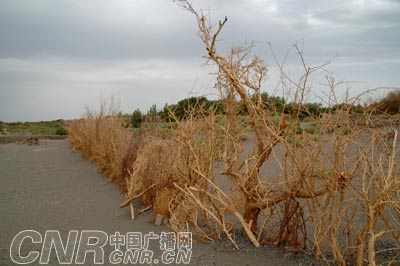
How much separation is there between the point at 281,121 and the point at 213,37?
4.66 ft

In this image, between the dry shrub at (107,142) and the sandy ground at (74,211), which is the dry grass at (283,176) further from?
the dry shrub at (107,142)

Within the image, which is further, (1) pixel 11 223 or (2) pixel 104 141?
(2) pixel 104 141

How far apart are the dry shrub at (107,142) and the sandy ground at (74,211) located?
12.9 inches

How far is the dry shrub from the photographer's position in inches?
446

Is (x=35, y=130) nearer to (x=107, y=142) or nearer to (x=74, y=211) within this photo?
(x=107, y=142)

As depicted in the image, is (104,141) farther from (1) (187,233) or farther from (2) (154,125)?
(1) (187,233)

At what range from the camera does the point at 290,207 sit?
5.54m

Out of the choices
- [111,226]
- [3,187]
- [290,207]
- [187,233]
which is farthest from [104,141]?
[290,207]

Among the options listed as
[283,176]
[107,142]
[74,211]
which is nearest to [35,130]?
[107,142]

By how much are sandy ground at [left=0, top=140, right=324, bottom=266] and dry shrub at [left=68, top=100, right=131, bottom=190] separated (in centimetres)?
33

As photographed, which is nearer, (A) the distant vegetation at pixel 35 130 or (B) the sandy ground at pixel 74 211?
(B) the sandy ground at pixel 74 211

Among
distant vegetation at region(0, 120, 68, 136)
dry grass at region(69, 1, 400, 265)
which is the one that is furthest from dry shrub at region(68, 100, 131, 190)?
distant vegetation at region(0, 120, 68, 136)

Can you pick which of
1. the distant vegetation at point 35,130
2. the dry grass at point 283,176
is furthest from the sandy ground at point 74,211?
the distant vegetation at point 35,130

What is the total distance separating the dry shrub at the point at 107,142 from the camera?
37.2 ft
